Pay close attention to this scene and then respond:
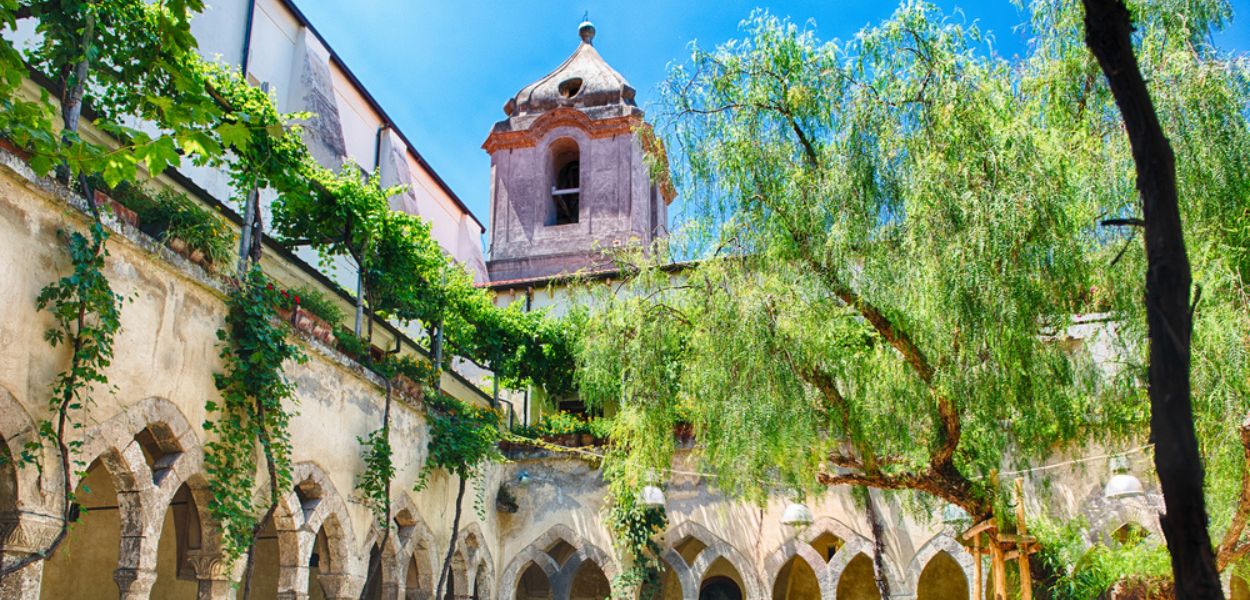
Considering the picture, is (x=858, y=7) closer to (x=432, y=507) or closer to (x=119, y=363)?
(x=119, y=363)

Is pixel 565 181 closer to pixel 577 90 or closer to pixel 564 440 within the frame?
pixel 577 90

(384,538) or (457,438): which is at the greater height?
(457,438)

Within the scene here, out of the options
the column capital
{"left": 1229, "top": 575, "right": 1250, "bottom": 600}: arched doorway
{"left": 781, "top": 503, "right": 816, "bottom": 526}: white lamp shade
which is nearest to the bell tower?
{"left": 781, "top": 503, "right": 816, "bottom": 526}: white lamp shade

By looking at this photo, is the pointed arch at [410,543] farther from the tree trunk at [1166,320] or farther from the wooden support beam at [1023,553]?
the tree trunk at [1166,320]

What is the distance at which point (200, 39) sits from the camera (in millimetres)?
13609

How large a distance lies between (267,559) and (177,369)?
5.91 m

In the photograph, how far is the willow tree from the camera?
7.04 m

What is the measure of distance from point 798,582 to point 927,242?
10.0 metres

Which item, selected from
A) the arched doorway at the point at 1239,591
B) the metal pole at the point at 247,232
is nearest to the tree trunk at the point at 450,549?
the metal pole at the point at 247,232

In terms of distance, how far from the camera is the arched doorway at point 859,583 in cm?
1566

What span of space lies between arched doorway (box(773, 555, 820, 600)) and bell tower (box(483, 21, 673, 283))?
19.0 feet

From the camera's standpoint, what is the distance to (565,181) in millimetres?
20906

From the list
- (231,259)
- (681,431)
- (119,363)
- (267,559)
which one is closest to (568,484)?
(681,431)

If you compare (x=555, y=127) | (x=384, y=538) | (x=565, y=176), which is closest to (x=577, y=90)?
(x=555, y=127)
